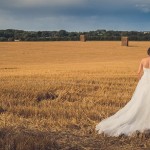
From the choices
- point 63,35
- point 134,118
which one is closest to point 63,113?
point 134,118

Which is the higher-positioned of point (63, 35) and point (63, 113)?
point (63, 113)

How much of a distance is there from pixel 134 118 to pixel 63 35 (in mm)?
48243

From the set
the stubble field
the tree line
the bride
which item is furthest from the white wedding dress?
the tree line

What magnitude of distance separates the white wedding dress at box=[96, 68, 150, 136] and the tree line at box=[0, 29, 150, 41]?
144 ft

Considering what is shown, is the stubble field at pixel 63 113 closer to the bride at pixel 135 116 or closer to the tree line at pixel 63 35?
the bride at pixel 135 116

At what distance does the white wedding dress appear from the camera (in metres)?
8.38

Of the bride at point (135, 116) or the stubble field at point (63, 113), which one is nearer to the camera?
the stubble field at point (63, 113)

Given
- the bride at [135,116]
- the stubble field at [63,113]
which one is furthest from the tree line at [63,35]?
the bride at [135,116]

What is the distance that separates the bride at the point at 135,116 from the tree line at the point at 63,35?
44.0 m

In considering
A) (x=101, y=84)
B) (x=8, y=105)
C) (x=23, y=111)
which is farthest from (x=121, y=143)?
(x=101, y=84)

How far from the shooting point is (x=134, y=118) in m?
8.54

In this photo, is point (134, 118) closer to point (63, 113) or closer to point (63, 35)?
point (63, 113)

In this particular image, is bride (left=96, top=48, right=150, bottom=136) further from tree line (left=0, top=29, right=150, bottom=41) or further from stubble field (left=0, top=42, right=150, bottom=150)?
tree line (left=0, top=29, right=150, bottom=41)

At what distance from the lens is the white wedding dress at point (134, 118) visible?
838 cm
